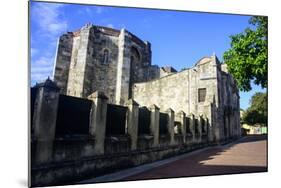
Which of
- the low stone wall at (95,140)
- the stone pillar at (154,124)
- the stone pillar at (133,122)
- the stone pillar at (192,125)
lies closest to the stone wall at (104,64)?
the stone pillar at (192,125)

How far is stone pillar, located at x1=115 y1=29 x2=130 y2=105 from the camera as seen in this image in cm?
1388

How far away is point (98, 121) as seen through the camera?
5.84 m

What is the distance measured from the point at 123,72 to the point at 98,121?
869 cm

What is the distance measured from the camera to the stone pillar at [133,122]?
6961 mm

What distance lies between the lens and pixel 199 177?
6.18m

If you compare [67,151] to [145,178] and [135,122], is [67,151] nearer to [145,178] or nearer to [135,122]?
[145,178]

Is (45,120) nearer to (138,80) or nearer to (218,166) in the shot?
(218,166)

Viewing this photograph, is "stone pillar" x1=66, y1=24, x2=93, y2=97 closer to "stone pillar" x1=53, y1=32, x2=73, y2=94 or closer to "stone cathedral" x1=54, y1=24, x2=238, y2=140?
"stone cathedral" x1=54, y1=24, x2=238, y2=140

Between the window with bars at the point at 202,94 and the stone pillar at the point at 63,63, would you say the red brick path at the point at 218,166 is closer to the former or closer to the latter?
the window with bars at the point at 202,94

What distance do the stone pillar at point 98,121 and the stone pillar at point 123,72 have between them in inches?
307

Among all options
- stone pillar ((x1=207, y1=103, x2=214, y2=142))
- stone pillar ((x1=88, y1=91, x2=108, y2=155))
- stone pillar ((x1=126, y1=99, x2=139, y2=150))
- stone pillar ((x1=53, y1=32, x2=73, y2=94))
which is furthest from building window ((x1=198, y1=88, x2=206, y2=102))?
stone pillar ((x1=88, y1=91, x2=108, y2=155))

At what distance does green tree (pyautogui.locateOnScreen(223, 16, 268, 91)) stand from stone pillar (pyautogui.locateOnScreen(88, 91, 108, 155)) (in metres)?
4.03

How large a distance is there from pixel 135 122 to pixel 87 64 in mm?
6738
